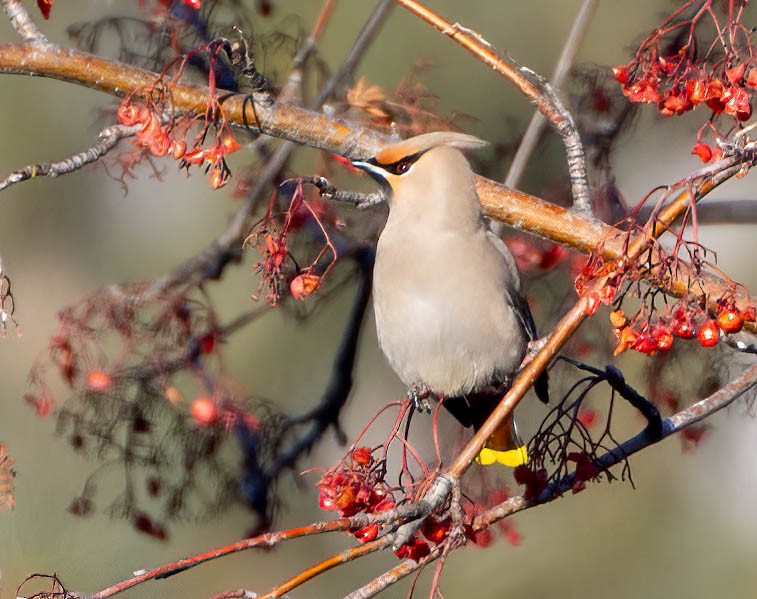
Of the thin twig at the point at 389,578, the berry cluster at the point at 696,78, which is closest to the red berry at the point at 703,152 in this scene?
the berry cluster at the point at 696,78

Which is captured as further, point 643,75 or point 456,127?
point 456,127

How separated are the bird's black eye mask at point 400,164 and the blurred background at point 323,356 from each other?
1.58 feet

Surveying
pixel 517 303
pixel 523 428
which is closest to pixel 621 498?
pixel 523 428

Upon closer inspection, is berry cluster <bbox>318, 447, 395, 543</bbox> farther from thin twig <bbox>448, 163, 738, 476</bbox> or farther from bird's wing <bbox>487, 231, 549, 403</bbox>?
bird's wing <bbox>487, 231, 549, 403</bbox>

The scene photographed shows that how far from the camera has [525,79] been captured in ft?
4.54

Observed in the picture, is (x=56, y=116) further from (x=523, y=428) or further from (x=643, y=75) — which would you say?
(x=643, y=75)

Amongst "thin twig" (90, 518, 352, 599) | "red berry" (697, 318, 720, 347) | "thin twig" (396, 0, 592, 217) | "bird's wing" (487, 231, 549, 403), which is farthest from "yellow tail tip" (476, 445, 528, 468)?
"thin twig" (90, 518, 352, 599)

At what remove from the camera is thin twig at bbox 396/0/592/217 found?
136cm

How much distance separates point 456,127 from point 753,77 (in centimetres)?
84

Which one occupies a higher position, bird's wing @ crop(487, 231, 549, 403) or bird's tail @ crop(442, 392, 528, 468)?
bird's wing @ crop(487, 231, 549, 403)

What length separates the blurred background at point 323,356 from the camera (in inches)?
83.8

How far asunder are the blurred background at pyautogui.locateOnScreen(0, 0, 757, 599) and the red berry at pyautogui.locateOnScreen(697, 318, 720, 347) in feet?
2.83

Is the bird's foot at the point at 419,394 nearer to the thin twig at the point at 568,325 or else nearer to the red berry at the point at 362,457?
the red berry at the point at 362,457

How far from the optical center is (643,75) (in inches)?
55.8
